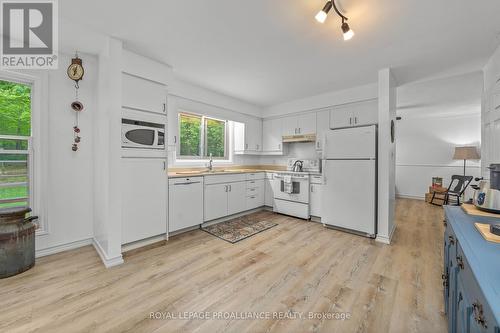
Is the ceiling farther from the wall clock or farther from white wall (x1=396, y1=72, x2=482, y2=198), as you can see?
white wall (x1=396, y1=72, x2=482, y2=198)

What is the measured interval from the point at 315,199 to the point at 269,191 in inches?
41.2

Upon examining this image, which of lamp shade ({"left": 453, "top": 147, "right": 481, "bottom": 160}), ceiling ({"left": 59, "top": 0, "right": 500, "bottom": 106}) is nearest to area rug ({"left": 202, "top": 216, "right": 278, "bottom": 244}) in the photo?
ceiling ({"left": 59, "top": 0, "right": 500, "bottom": 106})

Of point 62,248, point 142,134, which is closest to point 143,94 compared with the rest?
point 142,134

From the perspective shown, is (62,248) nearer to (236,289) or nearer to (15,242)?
(15,242)

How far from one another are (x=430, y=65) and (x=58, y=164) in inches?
190

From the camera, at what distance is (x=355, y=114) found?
3.65 metres

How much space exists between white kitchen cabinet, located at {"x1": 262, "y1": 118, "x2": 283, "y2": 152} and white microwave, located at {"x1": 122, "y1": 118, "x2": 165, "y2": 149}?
8.97 ft

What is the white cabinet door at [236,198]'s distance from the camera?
151 inches

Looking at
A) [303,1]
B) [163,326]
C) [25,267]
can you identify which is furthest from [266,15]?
[25,267]

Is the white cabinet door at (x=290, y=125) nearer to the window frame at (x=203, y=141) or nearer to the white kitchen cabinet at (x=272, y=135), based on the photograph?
the white kitchen cabinet at (x=272, y=135)

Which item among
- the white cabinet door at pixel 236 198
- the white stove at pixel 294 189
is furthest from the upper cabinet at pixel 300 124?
the white cabinet door at pixel 236 198

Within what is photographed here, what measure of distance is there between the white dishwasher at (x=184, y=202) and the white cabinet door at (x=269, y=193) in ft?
5.44

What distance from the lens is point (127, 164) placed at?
7.99ft

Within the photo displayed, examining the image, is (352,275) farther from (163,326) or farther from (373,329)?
(163,326)
